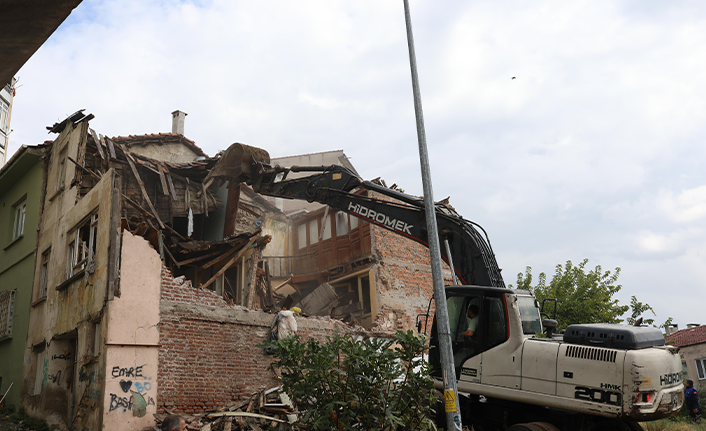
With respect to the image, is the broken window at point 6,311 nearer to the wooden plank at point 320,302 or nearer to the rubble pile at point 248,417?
the rubble pile at point 248,417

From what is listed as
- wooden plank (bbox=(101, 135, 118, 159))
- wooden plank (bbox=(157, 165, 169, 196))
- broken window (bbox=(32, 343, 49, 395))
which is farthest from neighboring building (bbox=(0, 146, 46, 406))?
wooden plank (bbox=(157, 165, 169, 196))

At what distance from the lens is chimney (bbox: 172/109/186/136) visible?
84.6 feet

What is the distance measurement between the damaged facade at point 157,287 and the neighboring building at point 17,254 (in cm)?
64

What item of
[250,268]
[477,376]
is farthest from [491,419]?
[250,268]

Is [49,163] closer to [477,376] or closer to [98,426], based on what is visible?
[98,426]

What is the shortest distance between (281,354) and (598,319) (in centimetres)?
1497

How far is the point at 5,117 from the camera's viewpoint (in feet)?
127

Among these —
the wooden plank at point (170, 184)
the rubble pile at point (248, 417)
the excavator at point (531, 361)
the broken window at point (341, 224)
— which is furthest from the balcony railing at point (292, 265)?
the excavator at point (531, 361)

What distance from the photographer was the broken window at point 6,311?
645 inches

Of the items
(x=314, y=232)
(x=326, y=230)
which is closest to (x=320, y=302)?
(x=326, y=230)

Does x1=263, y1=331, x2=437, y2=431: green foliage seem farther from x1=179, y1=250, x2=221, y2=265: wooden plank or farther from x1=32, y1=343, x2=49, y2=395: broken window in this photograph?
x1=32, y1=343, x2=49, y2=395: broken window

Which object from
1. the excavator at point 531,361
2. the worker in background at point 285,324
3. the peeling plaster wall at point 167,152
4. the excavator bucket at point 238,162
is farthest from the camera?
the peeling plaster wall at point 167,152

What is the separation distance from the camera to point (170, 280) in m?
11.7

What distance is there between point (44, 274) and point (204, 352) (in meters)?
6.62
